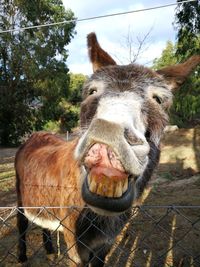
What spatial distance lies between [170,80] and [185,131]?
978cm

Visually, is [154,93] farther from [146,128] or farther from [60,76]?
[60,76]

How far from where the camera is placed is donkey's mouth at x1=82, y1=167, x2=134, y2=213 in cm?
151

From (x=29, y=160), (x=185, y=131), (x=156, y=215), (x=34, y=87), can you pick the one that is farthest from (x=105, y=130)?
(x=34, y=87)

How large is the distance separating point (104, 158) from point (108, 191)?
164mm

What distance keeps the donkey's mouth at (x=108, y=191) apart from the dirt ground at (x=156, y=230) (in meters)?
0.41

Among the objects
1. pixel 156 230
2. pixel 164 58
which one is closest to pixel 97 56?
pixel 156 230

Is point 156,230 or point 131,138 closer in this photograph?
point 131,138

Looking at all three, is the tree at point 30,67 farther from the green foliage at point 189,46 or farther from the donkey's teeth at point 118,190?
the donkey's teeth at point 118,190

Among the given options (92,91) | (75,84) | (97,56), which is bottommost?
(75,84)

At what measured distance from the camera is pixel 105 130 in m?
1.45

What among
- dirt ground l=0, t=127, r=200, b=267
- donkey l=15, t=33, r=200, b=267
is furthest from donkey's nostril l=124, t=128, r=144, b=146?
dirt ground l=0, t=127, r=200, b=267

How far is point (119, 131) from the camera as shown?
4.79 feet

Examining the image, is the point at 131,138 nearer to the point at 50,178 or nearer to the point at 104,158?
the point at 104,158

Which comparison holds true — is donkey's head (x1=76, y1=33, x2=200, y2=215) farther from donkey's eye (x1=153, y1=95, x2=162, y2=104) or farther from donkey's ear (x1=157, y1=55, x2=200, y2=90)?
donkey's ear (x1=157, y1=55, x2=200, y2=90)
